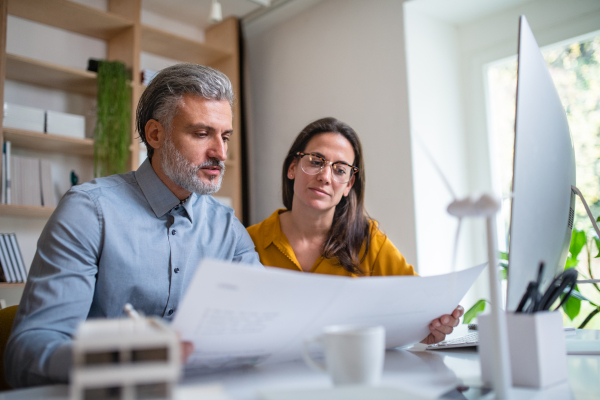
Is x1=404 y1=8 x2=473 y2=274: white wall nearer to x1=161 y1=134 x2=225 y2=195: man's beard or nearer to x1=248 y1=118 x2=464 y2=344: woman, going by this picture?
x1=248 y1=118 x2=464 y2=344: woman

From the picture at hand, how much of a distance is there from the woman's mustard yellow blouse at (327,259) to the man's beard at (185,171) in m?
0.38

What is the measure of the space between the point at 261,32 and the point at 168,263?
9.54 feet

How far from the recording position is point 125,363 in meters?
0.44

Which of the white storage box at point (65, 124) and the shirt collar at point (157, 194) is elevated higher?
the white storage box at point (65, 124)

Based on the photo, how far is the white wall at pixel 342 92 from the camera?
273 cm

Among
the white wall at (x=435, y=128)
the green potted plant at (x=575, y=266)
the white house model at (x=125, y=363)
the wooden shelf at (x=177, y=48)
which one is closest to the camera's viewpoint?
the white house model at (x=125, y=363)

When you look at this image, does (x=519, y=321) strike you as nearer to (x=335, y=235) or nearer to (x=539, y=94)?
(x=539, y=94)

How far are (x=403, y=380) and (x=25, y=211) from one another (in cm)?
255

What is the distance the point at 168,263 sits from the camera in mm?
1156

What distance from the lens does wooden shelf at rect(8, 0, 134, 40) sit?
273 cm

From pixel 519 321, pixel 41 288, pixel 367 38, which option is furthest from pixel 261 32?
pixel 519 321

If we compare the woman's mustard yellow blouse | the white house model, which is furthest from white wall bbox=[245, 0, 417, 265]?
the white house model

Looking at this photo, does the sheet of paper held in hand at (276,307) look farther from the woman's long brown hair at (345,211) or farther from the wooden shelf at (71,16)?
the wooden shelf at (71,16)

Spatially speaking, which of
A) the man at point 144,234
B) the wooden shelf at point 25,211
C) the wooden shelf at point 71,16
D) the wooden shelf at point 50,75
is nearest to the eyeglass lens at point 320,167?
the man at point 144,234
